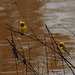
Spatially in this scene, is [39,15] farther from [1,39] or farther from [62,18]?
[1,39]

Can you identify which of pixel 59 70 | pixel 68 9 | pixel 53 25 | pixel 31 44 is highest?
pixel 68 9

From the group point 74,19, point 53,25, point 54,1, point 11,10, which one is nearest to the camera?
point 53,25

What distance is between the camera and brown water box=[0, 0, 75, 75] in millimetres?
3636

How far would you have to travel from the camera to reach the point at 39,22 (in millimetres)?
5477

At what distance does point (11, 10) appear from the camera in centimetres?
637

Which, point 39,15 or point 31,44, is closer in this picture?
point 31,44

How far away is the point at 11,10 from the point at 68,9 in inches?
57.2

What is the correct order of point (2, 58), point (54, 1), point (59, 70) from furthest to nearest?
point (54, 1), point (2, 58), point (59, 70)

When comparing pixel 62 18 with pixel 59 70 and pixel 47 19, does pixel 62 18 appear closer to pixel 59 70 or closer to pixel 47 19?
pixel 47 19

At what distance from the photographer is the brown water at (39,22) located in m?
3.64

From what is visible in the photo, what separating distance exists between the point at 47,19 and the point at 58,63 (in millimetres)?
2265

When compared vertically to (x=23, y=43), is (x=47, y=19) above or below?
above

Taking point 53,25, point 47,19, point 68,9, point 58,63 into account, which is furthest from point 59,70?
point 68,9

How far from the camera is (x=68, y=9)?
20.9ft
